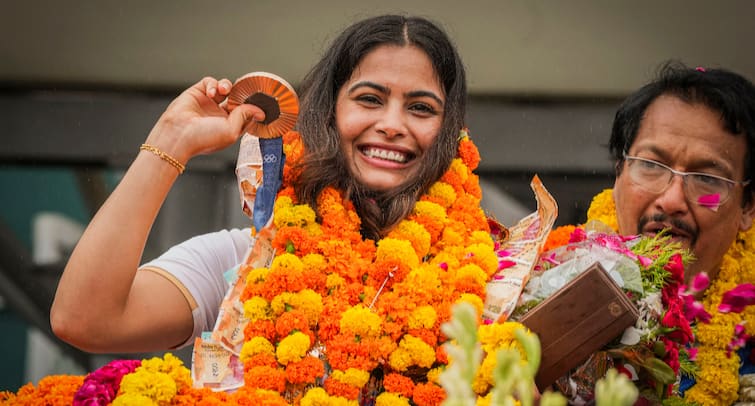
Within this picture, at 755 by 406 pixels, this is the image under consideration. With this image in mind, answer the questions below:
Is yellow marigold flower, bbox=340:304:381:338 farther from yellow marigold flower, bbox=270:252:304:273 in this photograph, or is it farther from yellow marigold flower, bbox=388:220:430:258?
yellow marigold flower, bbox=388:220:430:258

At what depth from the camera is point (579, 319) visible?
254cm

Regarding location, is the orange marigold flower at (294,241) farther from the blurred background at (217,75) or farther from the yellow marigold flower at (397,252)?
the blurred background at (217,75)

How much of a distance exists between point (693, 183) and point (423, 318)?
4.23ft

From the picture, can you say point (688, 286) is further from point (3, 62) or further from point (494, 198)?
point (3, 62)

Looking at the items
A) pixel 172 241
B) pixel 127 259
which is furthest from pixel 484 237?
pixel 172 241

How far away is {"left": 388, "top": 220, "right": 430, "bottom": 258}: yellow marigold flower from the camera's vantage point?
297 centimetres

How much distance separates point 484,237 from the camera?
3062 mm

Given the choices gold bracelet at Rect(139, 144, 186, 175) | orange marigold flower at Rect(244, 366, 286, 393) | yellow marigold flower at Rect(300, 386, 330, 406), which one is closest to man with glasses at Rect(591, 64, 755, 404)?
yellow marigold flower at Rect(300, 386, 330, 406)

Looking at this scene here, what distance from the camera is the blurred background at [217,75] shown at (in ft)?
17.7

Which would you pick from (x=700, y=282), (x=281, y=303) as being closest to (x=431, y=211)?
(x=281, y=303)

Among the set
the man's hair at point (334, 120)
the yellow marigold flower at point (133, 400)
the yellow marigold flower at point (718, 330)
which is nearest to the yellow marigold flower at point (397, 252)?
the man's hair at point (334, 120)

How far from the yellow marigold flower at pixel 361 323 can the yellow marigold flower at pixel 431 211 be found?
1.42 ft

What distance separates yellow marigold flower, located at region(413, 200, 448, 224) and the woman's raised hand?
1.88ft

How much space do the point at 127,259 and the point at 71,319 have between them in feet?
0.73
